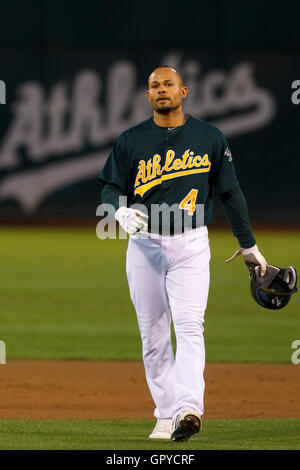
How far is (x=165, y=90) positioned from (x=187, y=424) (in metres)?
1.68

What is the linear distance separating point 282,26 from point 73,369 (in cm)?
1640

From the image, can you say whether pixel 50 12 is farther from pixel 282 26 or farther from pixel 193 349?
pixel 193 349

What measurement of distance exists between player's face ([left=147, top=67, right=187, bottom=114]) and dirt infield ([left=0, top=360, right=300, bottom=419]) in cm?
217

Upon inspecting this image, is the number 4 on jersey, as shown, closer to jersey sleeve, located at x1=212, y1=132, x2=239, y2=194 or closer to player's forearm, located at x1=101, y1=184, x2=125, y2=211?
jersey sleeve, located at x1=212, y1=132, x2=239, y2=194

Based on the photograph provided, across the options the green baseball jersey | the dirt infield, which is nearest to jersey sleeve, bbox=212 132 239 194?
the green baseball jersey

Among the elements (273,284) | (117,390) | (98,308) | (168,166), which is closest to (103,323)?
(98,308)

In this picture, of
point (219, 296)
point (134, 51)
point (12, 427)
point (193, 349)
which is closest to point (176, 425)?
point (193, 349)

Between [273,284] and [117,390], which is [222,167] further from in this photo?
[117,390]

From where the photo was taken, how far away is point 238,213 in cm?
534

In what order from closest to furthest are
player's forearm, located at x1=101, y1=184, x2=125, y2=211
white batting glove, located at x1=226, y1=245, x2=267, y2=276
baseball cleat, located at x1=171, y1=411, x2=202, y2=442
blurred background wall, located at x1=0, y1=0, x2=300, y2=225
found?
baseball cleat, located at x1=171, y1=411, x2=202, y2=442 < player's forearm, located at x1=101, y1=184, x2=125, y2=211 < white batting glove, located at x1=226, y1=245, x2=267, y2=276 < blurred background wall, located at x1=0, y1=0, x2=300, y2=225

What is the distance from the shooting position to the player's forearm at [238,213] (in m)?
5.30

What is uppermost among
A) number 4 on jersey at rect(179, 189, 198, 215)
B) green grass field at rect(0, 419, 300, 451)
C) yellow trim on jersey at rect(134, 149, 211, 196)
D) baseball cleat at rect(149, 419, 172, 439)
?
yellow trim on jersey at rect(134, 149, 211, 196)

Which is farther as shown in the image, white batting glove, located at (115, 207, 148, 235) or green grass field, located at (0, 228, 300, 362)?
green grass field, located at (0, 228, 300, 362)

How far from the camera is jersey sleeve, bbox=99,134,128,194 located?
5.25 metres
